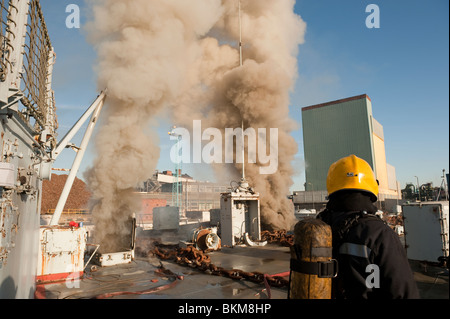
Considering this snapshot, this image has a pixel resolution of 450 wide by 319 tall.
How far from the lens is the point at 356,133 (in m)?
42.6

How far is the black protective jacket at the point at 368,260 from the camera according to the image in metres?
1.53

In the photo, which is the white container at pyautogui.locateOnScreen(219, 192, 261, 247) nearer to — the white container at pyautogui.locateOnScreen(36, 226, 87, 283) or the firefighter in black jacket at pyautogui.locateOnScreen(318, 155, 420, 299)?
the white container at pyautogui.locateOnScreen(36, 226, 87, 283)

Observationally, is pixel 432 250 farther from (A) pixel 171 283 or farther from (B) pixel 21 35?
(B) pixel 21 35

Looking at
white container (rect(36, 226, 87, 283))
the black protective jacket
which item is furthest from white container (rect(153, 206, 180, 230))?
the black protective jacket

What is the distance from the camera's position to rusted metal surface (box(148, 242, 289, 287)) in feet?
21.4

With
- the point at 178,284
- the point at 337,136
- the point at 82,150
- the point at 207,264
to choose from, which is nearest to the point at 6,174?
the point at 178,284

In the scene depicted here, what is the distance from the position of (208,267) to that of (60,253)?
3.98 meters

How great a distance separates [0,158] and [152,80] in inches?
372

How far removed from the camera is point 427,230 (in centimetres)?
836

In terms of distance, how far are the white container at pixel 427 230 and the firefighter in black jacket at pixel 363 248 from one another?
816 cm

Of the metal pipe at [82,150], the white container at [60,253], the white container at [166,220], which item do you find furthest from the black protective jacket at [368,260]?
the white container at [166,220]

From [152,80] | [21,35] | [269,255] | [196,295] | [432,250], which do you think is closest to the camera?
[21,35]

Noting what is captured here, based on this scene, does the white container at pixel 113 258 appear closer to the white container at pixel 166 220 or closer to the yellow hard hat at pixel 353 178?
the yellow hard hat at pixel 353 178
